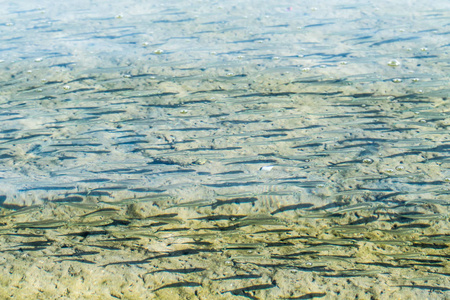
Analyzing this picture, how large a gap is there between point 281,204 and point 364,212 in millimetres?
557

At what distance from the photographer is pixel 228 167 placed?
3.78 meters

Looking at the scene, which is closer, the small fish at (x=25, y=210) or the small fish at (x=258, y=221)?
the small fish at (x=258, y=221)

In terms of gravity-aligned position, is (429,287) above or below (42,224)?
below

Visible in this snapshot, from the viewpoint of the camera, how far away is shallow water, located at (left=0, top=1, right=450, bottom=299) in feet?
8.84

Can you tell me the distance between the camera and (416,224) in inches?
120

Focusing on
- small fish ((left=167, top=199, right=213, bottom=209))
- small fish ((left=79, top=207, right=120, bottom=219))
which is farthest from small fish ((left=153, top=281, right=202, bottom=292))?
small fish ((left=79, top=207, right=120, bottom=219))

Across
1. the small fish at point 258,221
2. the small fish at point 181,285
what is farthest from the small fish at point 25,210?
the small fish at point 258,221

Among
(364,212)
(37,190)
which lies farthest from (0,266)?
(364,212)

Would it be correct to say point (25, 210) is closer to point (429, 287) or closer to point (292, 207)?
point (292, 207)

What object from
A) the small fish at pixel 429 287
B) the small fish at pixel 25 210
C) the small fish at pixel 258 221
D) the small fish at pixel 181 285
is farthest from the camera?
the small fish at pixel 25 210

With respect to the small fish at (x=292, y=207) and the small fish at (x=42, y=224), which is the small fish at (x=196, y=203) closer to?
the small fish at (x=292, y=207)

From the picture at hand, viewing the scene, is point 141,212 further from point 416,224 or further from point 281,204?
point 416,224

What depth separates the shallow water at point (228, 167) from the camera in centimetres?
270

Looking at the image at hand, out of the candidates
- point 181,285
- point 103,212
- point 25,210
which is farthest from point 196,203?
point 25,210
